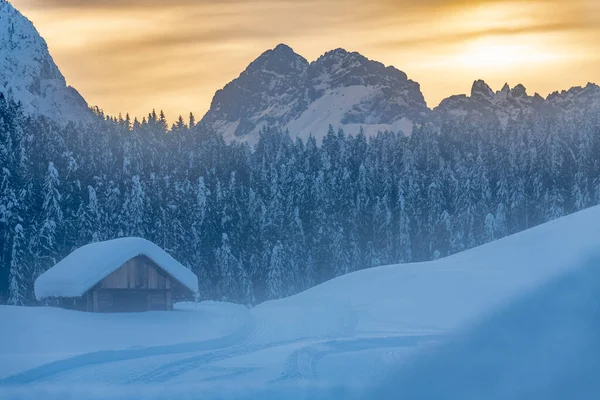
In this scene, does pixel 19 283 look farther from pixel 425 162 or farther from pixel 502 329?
pixel 502 329

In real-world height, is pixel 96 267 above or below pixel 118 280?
above

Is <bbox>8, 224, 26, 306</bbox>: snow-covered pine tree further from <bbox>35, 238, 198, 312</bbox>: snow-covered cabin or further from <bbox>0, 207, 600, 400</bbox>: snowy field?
<bbox>0, 207, 600, 400</bbox>: snowy field

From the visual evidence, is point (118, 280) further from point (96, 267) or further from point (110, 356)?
point (110, 356)

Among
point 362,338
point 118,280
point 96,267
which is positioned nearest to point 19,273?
point 118,280

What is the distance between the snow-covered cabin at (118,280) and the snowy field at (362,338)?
159 cm

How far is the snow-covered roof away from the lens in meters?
44.7

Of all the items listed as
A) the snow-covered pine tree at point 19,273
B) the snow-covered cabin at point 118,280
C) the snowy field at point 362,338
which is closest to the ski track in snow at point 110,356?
the snowy field at point 362,338

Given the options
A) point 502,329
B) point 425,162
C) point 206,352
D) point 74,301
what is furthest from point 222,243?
point 502,329

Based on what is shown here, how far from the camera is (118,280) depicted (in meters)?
46.1

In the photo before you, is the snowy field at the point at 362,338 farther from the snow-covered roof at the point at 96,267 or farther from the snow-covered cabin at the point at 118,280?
the snow-covered roof at the point at 96,267

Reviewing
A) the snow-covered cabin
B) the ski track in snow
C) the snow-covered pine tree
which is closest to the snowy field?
the ski track in snow

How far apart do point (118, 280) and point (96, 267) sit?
1252 millimetres

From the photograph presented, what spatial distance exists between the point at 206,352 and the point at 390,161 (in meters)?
66.7

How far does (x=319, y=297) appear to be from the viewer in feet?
176
